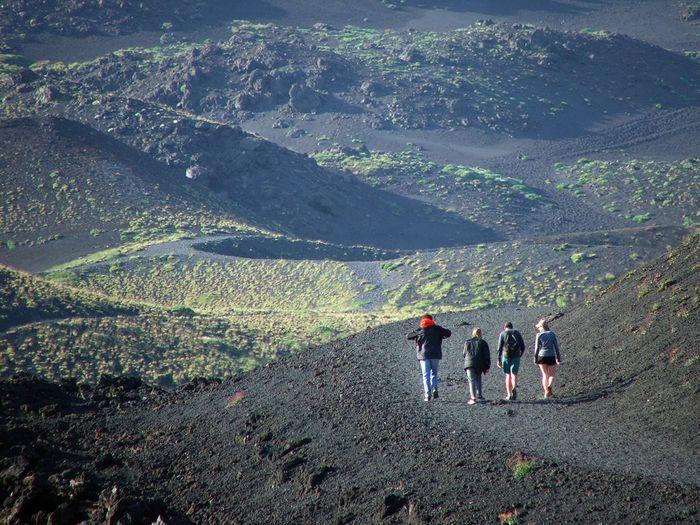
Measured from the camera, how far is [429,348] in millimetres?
16859

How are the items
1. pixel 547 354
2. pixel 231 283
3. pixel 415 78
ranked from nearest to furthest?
pixel 547 354 → pixel 231 283 → pixel 415 78

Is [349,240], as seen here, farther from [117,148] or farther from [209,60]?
[209,60]

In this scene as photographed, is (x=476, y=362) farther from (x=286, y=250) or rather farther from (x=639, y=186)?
(x=639, y=186)

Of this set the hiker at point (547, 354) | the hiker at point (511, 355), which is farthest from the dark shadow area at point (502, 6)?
the hiker at point (547, 354)

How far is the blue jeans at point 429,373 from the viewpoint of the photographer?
17031mm

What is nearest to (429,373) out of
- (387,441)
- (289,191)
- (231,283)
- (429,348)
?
(429,348)

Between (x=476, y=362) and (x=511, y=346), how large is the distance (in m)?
0.95

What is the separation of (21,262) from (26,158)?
20.9 metres

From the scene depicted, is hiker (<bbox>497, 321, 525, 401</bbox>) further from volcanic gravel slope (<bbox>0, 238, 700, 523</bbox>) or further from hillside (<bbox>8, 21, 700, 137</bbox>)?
hillside (<bbox>8, 21, 700, 137</bbox>)

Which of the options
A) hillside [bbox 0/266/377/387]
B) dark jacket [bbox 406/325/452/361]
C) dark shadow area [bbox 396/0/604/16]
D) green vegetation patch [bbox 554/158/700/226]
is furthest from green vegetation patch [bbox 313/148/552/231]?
dark jacket [bbox 406/325/452/361]

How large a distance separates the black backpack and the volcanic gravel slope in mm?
953

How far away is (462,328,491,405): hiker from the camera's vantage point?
16.5 m

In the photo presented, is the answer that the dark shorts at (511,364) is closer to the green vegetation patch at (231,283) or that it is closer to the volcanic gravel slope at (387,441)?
the volcanic gravel slope at (387,441)

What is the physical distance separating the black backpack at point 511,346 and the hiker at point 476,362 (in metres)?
0.50
